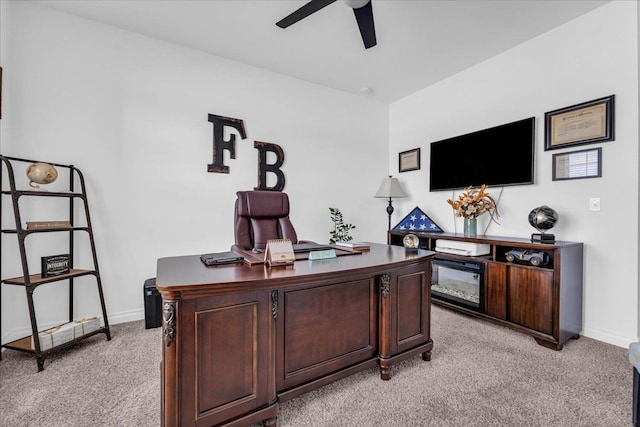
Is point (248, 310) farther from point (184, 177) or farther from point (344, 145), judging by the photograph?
point (344, 145)

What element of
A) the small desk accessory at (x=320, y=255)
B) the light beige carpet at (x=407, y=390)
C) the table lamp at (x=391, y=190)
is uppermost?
the table lamp at (x=391, y=190)

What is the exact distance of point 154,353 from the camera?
209 cm

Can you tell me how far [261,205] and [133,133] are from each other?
4.59 ft

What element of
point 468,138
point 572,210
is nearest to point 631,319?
point 572,210

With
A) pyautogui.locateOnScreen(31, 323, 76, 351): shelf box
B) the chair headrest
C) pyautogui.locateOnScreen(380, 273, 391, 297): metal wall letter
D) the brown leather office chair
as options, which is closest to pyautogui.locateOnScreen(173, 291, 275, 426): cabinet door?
pyautogui.locateOnScreen(380, 273, 391, 297): metal wall letter

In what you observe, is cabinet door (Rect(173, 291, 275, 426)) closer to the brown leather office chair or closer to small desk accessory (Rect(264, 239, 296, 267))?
small desk accessory (Rect(264, 239, 296, 267))

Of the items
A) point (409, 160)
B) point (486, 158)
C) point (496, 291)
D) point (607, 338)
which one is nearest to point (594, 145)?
point (486, 158)

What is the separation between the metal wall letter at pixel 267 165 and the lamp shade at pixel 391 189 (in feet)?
4.50

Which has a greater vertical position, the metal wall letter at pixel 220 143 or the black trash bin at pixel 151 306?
the metal wall letter at pixel 220 143

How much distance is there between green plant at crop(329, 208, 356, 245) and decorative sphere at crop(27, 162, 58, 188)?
2.74 metres

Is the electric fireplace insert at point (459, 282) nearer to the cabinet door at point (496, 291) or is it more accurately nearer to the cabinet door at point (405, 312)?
the cabinet door at point (496, 291)

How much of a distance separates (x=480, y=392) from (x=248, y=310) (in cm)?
141

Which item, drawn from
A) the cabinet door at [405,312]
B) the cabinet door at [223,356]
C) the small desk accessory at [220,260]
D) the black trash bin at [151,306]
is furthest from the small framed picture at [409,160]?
the black trash bin at [151,306]

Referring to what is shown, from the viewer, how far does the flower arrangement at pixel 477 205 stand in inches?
113
